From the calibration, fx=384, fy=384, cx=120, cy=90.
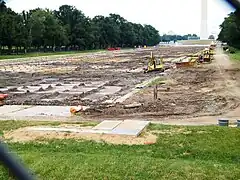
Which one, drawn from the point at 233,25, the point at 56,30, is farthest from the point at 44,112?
the point at 56,30

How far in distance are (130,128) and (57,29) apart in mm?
56298

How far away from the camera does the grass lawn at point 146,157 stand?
601cm

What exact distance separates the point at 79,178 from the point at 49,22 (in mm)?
59588

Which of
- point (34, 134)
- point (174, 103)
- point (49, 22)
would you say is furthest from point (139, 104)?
point (49, 22)

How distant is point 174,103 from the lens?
1672 cm

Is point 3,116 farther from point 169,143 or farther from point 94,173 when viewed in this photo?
point 94,173

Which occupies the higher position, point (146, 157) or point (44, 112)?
point (146, 157)

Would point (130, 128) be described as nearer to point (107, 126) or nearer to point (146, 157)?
point (107, 126)

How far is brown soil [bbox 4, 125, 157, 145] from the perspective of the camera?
8.79 metres

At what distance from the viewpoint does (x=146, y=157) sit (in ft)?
23.2

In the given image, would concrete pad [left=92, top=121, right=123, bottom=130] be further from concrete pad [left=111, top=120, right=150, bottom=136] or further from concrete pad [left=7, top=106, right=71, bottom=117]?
concrete pad [left=7, top=106, right=71, bottom=117]

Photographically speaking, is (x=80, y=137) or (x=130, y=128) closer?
(x=80, y=137)

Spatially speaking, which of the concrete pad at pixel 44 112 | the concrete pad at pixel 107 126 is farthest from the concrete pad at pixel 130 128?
the concrete pad at pixel 44 112

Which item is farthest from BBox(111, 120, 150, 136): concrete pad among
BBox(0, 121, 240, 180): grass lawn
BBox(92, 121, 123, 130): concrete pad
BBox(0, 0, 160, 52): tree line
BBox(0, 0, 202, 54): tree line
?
BBox(0, 0, 160, 52): tree line
